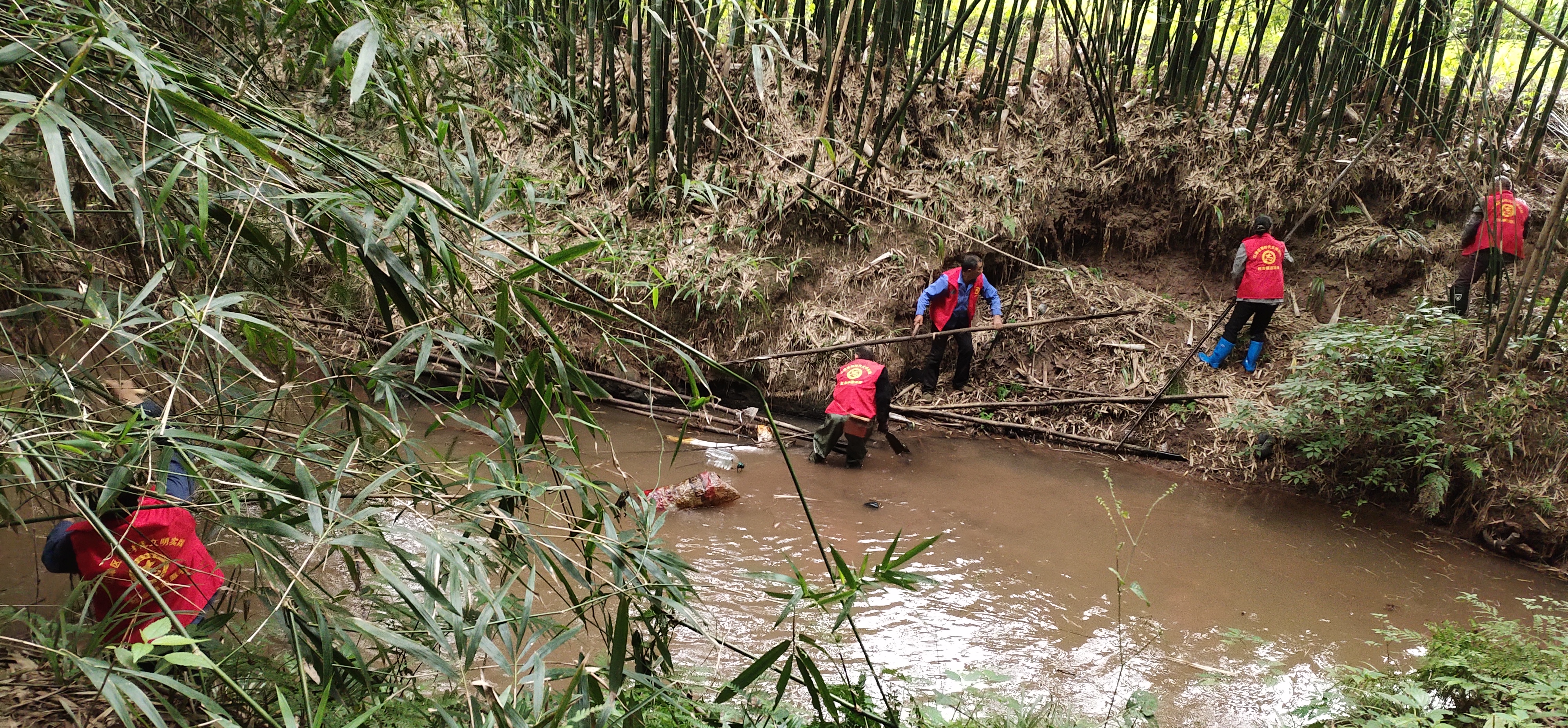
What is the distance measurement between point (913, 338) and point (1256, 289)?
2.74m

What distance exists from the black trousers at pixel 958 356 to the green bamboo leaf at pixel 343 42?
5273 millimetres

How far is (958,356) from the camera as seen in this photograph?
6.59m

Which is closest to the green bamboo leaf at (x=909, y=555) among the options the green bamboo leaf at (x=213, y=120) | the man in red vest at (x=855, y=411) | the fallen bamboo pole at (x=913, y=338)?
the green bamboo leaf at (x=213, y=120)

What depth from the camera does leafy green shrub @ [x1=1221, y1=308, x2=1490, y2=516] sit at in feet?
15.6

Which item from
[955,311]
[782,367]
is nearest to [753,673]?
[782,367]

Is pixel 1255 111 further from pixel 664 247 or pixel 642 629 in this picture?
pixel 642 629

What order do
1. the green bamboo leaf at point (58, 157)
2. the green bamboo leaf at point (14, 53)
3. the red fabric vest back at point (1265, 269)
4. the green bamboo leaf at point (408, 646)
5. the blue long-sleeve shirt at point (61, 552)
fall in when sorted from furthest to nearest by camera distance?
the red fabric vest back at point (1265, 269) < the blue long-sleeve shirt at point (61, 552) < the green bamboo leaf at point (408, 646) < the green bamboo leaf at point (14, 53) < the green bamboo leaf at point (58, 157)

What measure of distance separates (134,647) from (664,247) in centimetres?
551

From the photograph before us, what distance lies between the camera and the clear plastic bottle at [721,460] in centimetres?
530

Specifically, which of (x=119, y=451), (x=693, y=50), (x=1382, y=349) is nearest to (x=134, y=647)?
(x=119, y=451)

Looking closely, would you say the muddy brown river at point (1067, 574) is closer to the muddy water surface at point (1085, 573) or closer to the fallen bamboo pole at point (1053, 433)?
the muddy water surface at point (1085, 573)

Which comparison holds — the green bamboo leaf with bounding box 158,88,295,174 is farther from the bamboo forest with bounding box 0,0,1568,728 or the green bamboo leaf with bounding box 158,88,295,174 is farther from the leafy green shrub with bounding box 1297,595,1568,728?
the leafy green shrub with bounding box 1297,595,1568,728

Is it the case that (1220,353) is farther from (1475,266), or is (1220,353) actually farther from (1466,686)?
(1466,686)

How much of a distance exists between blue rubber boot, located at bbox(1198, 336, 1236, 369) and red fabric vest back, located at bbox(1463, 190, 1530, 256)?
159cm
